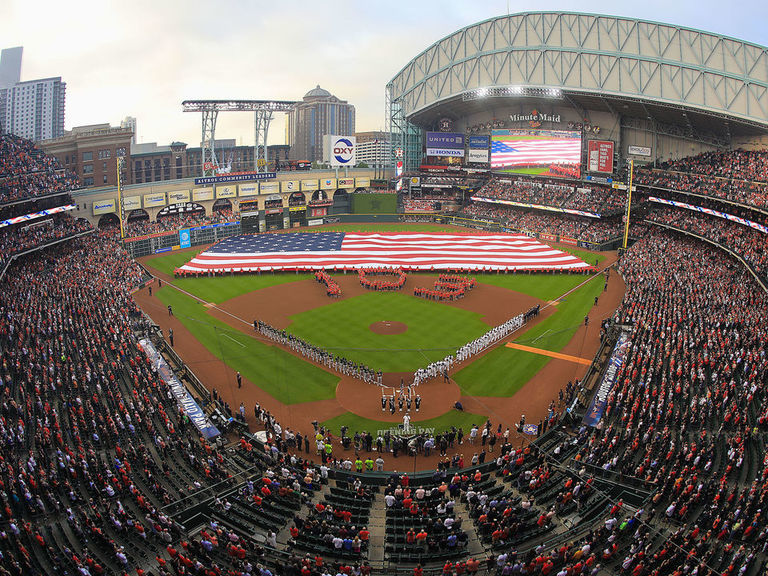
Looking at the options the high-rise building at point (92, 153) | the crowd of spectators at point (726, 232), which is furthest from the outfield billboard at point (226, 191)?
the crowd of spectators at point (726, 232)

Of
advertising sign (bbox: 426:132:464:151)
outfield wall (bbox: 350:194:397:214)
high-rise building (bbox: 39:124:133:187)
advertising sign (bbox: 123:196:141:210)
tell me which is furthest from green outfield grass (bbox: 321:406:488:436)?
high-rise building (bbox: 39:124:133:187)

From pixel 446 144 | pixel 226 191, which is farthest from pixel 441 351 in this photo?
pixel 446 144

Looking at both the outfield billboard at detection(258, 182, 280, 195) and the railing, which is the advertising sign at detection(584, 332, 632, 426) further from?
the outfield billboard at detection(258, 182, 280, 195)

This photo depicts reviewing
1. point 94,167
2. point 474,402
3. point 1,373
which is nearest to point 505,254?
point 474,402

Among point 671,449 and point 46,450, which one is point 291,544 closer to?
point 46,450

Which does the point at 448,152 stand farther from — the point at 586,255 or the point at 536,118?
the point at 586,255
